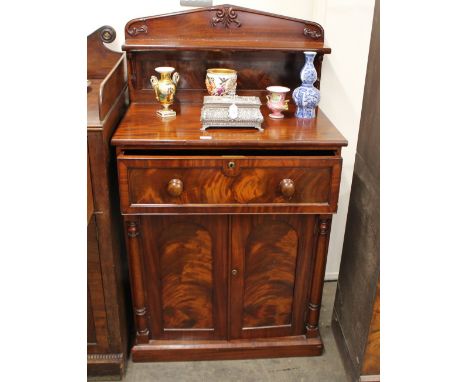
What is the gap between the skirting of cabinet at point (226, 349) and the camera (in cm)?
158

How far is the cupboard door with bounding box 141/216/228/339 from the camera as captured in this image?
140cm

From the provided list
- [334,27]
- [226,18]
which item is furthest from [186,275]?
[334,27]

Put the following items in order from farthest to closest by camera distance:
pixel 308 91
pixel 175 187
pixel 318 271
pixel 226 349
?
pixel 226 349, pixel 318 271, pixel 308 91, pixel 175 187

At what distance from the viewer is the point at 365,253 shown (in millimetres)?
Answer: 1406

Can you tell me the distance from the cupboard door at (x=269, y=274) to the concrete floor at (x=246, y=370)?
0.35 ft

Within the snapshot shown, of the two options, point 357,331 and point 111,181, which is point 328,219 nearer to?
point 357,331

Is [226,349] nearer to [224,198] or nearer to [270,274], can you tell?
[270,274]

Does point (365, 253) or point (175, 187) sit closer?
point (175, 187)

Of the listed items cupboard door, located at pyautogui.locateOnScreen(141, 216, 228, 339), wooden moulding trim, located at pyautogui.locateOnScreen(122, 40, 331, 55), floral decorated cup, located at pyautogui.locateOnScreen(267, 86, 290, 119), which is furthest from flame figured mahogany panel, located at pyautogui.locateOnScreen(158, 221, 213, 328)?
wooden moulding trim, located at pyautogui.locateOnScreen(122, 40, 331, 55)

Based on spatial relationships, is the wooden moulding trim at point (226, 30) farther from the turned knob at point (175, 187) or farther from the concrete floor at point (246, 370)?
the concrete floor at point (246, 370)

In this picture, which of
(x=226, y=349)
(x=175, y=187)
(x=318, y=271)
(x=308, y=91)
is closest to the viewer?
(x=175, y=187)

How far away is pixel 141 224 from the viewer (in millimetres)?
1381

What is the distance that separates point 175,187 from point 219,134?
195 millimetres

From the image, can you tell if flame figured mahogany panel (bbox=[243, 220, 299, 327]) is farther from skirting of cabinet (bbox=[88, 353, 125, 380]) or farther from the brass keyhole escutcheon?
skirting of cabinet (bbox=[88, 353, 125, 380])
